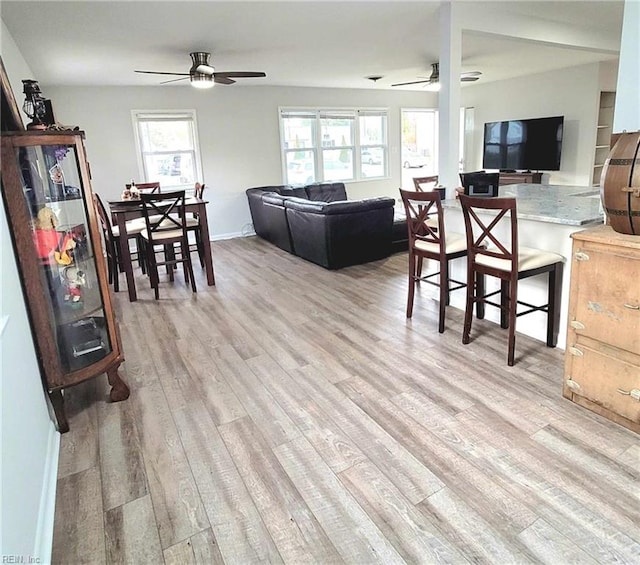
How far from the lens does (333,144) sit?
835 centimetres

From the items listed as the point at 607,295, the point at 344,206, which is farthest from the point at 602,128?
the point at 607,295

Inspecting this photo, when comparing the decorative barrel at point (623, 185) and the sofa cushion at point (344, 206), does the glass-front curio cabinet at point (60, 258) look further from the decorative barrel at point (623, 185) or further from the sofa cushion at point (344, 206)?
the sofa cushion at point (344, 206)

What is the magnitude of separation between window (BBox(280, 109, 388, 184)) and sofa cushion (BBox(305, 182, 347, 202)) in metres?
0.68

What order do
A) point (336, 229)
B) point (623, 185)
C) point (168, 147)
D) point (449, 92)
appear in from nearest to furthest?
point (623, 185) → point (449, 92) → point (336, 229) → point (168, 147)

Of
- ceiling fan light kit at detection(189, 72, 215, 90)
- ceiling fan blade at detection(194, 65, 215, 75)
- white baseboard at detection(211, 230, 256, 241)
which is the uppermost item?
ceiling fan blade at detection(194, 65, 215, 75)

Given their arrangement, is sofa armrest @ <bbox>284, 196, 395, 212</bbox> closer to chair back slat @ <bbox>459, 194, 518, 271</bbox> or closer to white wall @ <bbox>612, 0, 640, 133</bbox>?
chair back slat @ <bbox>459, 194, 518, 271</bbox>

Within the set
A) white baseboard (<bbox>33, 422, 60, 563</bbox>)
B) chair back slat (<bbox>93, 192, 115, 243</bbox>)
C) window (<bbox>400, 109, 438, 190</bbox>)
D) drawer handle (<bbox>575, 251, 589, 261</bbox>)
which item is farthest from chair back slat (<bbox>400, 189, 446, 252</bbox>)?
window (<bbox>400, 109, 438, 190</bbox>)

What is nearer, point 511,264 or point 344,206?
point 511,264

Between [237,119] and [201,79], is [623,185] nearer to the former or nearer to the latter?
[201,79]

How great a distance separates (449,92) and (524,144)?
472 cm

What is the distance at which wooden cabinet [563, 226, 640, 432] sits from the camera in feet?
6.54

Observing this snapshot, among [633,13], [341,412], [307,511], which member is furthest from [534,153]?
[307,511]

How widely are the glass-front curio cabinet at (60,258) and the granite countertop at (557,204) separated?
260cm

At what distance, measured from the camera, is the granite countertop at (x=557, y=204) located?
2.68 m
